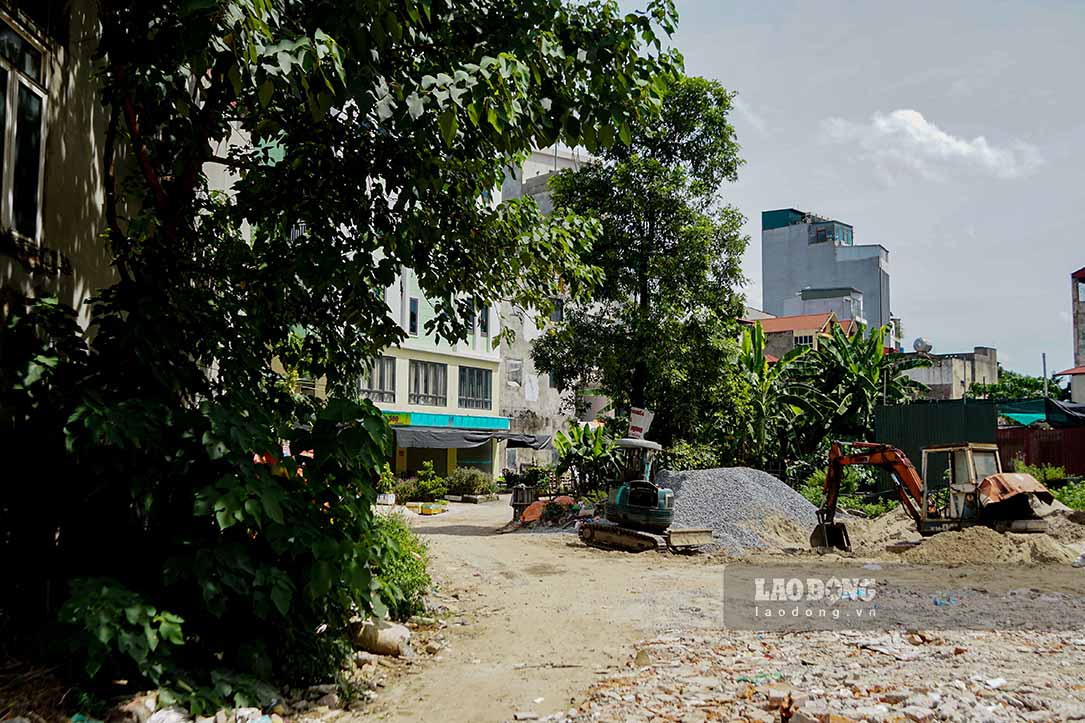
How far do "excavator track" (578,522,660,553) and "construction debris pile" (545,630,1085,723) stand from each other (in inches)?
336

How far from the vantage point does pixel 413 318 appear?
123 feet

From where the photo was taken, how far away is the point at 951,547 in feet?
51.5

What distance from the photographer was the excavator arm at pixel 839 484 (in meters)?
17.6

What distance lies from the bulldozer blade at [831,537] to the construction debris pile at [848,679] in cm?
869

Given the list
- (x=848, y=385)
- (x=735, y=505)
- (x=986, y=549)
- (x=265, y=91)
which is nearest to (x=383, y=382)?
(x=848, y=385)

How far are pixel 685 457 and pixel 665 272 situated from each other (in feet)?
15.5

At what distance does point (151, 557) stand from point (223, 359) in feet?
5.50

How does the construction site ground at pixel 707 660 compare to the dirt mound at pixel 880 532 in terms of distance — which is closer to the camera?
the construction site ground at pixel 707 660

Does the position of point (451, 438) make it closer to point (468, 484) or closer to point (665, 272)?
point (468, 484)

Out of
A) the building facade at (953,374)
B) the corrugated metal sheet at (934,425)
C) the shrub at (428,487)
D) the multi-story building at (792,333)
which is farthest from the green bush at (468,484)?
the building facade at (953,374)

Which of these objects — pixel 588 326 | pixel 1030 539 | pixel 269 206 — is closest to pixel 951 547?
pixel 1030 539

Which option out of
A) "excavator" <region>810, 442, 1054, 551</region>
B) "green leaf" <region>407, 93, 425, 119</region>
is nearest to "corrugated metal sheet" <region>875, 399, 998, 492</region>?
"excavator" <region>810, 442, 1054, 551</region>

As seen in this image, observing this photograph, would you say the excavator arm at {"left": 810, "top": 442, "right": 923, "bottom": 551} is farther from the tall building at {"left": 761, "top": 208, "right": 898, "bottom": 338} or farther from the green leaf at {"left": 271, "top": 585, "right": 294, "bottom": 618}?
the tall building at {"left": 761, "top": 208, "right": 898, "bottom": 338}

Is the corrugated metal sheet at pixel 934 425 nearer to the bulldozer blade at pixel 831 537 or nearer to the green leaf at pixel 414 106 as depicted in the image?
the bulldozer blade at pixel 831 537
